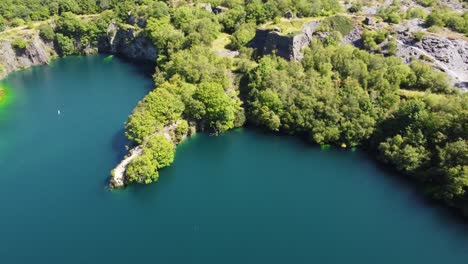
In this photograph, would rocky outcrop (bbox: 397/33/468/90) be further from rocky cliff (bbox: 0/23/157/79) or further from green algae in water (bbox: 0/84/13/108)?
green algae in water (bbox: 0/84/13/108)

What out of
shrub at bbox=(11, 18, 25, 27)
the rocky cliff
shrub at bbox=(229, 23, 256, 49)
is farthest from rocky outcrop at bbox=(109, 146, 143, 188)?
shrub at bbox=(11, 18, 25, 27)

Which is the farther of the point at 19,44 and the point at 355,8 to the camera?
the point at 19,44

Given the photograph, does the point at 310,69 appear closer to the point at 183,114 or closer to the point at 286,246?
the point at 183,114

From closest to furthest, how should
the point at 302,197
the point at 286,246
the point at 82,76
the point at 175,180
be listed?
1. the point at 286,246
2. the point at 302,197
3. the point at 175,180
4. the point at 82,76

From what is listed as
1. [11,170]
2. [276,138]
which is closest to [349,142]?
[276,138]

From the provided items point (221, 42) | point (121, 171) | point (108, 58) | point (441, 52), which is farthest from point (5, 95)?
point (441, 52)

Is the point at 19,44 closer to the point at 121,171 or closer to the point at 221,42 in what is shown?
the point at 221,42
